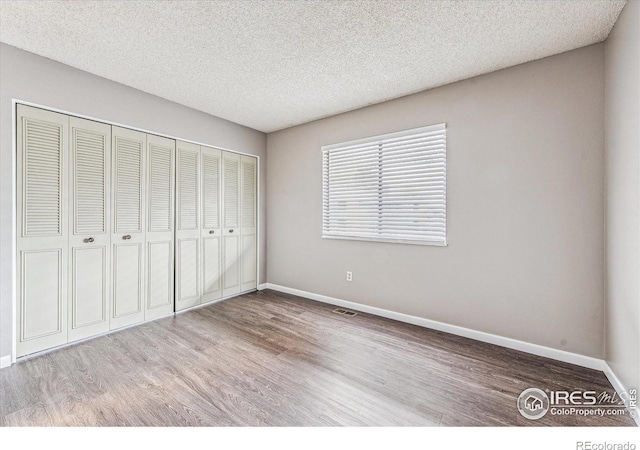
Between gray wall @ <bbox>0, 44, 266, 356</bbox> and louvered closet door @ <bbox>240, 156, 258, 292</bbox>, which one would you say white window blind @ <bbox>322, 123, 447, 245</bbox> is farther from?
gray wall @ <bbox>0, 44, 266, 356</bbox>

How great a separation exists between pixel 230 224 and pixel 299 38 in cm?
269

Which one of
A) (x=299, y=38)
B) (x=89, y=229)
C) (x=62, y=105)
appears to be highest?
(x=299, y=38)

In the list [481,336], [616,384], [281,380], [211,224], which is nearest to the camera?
[616,384]

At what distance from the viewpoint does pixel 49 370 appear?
2.25 meters

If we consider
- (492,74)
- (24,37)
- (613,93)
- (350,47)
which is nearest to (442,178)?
(492,74)

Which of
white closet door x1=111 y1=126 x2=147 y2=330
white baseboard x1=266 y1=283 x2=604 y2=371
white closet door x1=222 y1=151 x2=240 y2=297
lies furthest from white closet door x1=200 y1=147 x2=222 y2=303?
white baseboard x1=266 y1=283 x2=604 y2=371

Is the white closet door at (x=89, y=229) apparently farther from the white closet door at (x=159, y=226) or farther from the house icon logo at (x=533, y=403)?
the house icon logo at (x=533, y=403)

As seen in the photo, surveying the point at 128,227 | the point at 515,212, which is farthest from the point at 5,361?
the point at 515,212

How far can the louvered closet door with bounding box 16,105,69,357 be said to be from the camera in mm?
2402

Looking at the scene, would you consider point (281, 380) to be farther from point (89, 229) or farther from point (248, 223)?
point (248, 223)

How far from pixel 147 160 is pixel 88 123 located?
1.96 ft

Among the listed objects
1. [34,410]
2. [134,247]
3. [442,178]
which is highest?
[442,178]

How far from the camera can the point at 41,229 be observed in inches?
98.3
